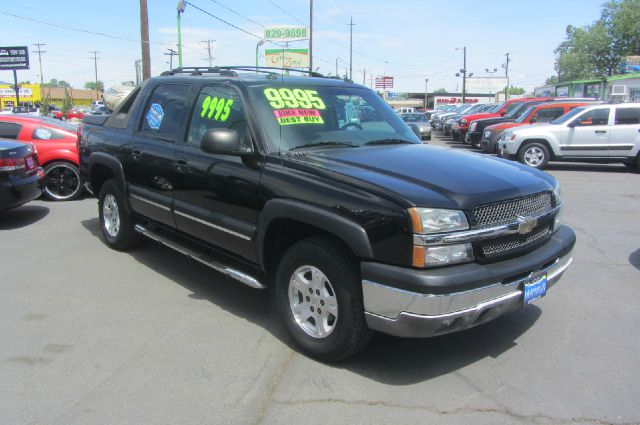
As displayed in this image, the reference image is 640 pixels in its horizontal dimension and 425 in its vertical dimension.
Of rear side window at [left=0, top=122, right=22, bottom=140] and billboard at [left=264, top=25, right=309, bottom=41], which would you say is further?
billboard at [left=264, top=25, right=309, bottom=41]

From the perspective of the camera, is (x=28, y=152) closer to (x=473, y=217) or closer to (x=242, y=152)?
(x=242, y=152)

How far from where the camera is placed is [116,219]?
6.24 meters

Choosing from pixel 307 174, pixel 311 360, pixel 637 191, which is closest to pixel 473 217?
pixel 307 174

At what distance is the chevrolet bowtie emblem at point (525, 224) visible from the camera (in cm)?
335

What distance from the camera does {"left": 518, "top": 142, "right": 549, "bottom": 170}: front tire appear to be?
14.0 m

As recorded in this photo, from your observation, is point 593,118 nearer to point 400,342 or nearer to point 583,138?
point 583,138

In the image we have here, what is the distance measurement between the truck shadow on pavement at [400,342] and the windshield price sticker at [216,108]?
5.35 feet

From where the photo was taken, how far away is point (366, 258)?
→ 3.13 meters

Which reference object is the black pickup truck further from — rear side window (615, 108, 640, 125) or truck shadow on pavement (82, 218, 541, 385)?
rear side window (615, 108, 640, 125)

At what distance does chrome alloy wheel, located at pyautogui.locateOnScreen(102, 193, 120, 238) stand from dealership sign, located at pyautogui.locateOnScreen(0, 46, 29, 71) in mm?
41403

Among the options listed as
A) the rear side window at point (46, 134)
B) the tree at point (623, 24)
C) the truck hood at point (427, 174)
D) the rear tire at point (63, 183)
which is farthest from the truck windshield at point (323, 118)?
the tree at point (623, 24)

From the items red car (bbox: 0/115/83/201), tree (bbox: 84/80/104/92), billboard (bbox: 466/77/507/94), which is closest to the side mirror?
red car (bbox: 0/115/83/201)

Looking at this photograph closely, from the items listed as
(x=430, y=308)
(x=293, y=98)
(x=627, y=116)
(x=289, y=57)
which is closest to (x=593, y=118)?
(x=627, y=116)

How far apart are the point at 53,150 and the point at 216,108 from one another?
249 inches
